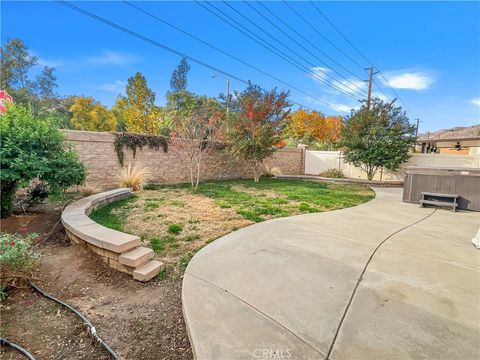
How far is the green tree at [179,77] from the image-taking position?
83.0 feet

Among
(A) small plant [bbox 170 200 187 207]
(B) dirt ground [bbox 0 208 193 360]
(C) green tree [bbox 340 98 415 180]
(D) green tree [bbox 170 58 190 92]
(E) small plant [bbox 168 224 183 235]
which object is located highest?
(D) green tree [bbox 170 58 190 92]

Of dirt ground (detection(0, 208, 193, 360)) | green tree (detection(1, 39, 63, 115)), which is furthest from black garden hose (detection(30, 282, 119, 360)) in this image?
green tree (detection(1, 39, 63, 115))

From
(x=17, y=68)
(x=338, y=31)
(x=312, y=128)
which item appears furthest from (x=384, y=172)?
(x=17, y=68)

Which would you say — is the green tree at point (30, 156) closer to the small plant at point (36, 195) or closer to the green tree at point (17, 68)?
the small plant at point (36, 195)

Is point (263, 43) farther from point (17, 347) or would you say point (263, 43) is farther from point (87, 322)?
point (17, 347)

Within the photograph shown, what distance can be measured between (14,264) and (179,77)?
26622mm

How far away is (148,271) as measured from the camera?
2391 millimetres

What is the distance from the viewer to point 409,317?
1.75 meters

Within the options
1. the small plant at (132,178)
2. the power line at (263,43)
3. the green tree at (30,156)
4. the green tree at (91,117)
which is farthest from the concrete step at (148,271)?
the green tree at (91,117)

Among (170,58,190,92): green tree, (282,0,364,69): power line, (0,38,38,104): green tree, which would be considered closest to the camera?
(282,0,364,69): power line

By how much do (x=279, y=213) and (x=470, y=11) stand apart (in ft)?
28.3

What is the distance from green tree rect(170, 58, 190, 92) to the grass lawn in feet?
71.0

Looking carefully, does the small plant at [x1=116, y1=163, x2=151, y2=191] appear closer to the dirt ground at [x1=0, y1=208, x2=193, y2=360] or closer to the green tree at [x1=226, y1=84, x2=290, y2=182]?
the green tree at [x1=226, y1=84, x2=290, y2=182]

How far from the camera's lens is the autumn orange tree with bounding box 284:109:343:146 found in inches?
1001
